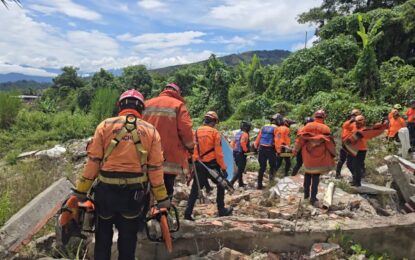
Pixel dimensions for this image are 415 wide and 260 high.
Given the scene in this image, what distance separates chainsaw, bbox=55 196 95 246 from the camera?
3639mm

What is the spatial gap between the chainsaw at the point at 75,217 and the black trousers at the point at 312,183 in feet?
14.6

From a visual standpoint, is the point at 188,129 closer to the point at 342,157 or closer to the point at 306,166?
the point at 306,166

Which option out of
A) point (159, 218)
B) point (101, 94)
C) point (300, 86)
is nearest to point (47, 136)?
point (101, 94)

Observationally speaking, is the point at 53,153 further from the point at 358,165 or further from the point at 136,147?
the point at 136,147

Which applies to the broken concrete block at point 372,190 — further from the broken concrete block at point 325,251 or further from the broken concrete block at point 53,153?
the broken concrete block at point 53,153

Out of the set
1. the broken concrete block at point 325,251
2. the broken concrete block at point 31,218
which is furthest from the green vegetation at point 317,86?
the broken concrete block at point 31,218

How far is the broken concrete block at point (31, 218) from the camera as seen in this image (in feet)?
14.7

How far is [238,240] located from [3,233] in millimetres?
2688

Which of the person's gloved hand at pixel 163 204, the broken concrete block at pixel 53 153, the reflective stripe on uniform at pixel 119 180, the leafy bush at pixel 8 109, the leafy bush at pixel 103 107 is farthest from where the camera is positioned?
the leafy bush at pixel 8 109

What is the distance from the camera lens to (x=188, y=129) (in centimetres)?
485

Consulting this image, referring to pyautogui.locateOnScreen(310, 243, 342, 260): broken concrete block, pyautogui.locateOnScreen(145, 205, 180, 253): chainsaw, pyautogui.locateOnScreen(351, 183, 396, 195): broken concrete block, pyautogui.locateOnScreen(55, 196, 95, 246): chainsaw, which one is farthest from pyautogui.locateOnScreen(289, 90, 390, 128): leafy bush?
pyautogui.locateOnScreen(55, 196, 95, 246): chainsaw

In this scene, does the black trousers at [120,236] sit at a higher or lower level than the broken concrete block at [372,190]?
higher

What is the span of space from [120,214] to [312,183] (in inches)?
173

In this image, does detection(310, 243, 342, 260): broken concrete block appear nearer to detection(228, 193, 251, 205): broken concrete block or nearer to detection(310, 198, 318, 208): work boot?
detection(310, 198, 318, 208): work boot
